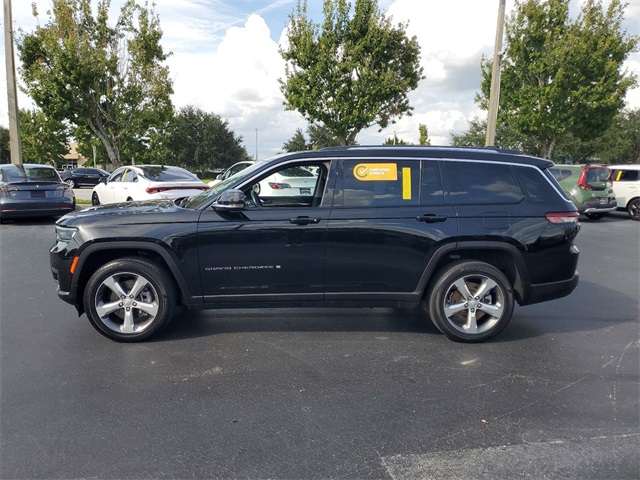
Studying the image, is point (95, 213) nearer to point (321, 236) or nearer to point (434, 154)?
point (321, 236)

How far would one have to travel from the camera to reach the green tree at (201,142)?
56688 millimetres

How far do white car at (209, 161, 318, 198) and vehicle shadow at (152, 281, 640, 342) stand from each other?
4.38 feet

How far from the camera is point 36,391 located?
3504 mm

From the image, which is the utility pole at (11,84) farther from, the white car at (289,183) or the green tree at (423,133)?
the green tree at (423,133)

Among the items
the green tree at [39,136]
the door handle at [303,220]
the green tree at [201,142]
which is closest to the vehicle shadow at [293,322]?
the door handle at [303,220]

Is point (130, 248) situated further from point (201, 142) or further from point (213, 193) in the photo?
point (201, 142)

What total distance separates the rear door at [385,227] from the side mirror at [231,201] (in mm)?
820

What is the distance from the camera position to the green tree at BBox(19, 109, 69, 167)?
44.7 meters

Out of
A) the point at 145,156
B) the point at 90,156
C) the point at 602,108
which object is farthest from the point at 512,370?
the point at 90,156

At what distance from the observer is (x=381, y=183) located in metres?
4.43

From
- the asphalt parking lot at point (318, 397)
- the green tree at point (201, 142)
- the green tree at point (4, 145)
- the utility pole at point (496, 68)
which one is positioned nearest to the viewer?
the asphalt parking lot at point (318, 397)

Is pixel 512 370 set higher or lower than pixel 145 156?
lower

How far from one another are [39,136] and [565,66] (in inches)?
1824

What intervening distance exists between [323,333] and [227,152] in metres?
55.5
